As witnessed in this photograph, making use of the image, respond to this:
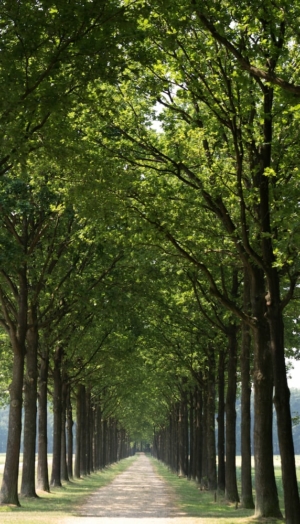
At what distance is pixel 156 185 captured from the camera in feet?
65.2

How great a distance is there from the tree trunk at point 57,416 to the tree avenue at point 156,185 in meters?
0.30

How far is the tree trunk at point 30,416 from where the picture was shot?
25.3 m

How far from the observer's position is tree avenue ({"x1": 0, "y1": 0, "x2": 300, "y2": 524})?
1262cm

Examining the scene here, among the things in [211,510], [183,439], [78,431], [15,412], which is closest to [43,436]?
[15,412]

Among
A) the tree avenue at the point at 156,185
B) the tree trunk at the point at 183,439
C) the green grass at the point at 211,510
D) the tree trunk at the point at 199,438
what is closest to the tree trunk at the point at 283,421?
the tree avenue at the point at 156,185

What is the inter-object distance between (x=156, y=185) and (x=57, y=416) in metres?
19.4

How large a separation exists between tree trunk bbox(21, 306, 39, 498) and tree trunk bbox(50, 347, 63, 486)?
310 inches

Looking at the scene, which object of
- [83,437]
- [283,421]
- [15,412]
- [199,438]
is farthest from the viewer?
[83,437]

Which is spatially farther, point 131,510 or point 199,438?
point 199,438

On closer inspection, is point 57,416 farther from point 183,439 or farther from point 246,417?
point 183,439

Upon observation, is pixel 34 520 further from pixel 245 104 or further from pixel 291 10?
pixel 291 10

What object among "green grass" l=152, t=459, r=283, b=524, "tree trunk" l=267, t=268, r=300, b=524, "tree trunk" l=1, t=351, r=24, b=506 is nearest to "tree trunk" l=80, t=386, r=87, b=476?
"green grass" l=152, t=459, r=283, b=524

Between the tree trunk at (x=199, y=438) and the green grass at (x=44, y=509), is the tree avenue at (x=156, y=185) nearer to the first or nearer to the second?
the green grass at (x=44, y=509)

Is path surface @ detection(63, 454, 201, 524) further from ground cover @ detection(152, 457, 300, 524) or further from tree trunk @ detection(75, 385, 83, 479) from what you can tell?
tree trunk @ detection(75, 385, 83, 479)
